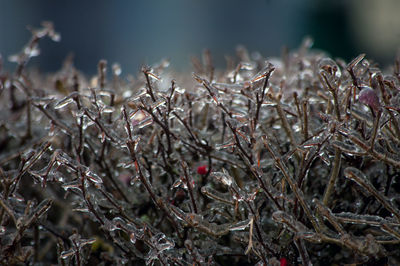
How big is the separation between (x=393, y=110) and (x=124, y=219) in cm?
81

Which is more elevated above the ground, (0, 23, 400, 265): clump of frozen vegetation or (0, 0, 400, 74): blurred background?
(0, 0, 400, 74): blurred background

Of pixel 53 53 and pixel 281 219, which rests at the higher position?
pixel 53 53

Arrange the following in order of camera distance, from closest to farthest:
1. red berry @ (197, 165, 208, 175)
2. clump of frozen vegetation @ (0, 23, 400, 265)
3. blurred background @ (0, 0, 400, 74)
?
1. clump of frozen vegetation @ (0, 23, 400, 265)
2. red berry @ (197, 165, 208, 175)
3. blurred background @ (0, 0, 400, 74)

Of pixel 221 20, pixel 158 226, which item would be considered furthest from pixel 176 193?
pixel 221 20

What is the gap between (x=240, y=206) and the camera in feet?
3.50

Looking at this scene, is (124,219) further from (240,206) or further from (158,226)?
(240,206)

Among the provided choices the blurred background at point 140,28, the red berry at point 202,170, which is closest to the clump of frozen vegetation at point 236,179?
the red berry at point 202,170

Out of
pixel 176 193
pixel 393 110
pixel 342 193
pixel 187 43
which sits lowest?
pixel 342 193

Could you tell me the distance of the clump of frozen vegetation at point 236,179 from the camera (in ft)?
3.08

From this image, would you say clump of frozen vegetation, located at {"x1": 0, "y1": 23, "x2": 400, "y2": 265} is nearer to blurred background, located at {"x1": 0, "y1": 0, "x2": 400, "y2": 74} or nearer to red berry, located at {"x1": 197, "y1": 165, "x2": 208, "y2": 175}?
red berry, located at {"x1": 197, "y1": 165, "x2": 208, "y2": 175}

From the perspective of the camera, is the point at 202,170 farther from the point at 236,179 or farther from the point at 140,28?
the point at 140,28

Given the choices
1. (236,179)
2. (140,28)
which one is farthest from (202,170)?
(140,28)

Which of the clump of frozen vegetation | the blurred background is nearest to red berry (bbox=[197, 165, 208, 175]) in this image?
the clump of frozen vegetation

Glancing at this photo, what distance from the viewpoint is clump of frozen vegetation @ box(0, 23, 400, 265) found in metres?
0.94
